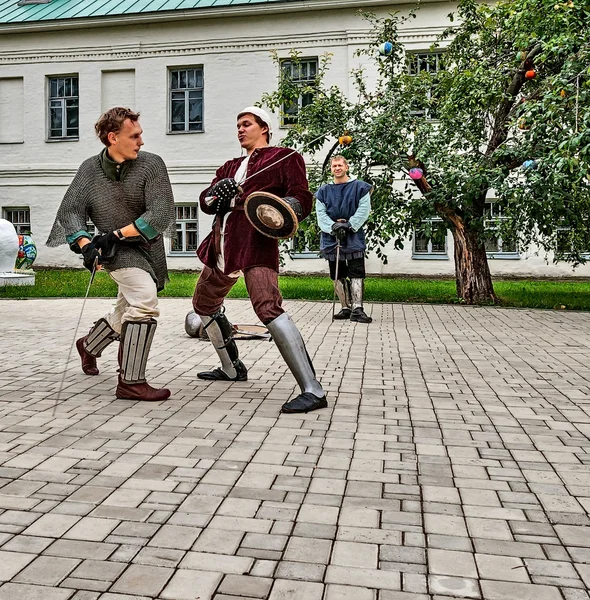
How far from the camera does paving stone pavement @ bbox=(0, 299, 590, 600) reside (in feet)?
8.38

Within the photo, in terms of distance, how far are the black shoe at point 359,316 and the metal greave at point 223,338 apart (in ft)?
15.2

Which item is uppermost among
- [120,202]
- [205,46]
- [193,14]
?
[193,14]

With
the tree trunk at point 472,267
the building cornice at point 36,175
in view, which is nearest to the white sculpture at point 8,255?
the tree trunk at point 472,267

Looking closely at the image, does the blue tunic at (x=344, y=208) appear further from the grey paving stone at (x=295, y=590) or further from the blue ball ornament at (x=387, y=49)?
the grey paving stone at (x=295, y=590)

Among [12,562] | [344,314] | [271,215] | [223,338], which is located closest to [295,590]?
[12,562]

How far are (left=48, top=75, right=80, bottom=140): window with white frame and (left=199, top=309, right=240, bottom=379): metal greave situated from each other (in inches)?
893

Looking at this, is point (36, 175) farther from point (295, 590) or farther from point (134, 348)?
point (295, 590)

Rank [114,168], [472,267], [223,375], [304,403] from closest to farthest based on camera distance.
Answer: [304,403], [114,168], [223,375], [472,267]

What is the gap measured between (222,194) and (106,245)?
81 centimetres

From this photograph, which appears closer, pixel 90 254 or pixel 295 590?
pixel 295 590

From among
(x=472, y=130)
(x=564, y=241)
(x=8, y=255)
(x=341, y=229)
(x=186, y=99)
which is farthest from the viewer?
(x=186, y=99)

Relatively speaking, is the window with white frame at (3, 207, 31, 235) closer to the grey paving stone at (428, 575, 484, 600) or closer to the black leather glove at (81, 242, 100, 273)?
the black leather glove at (81, 242, 100, 273)

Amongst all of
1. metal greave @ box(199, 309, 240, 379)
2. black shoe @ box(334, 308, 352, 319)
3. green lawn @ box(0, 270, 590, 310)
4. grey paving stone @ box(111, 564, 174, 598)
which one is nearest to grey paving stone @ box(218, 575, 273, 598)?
grey paving stone @ box(111, 564, 174, 598)

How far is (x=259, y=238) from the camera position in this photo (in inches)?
209
